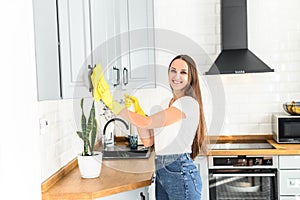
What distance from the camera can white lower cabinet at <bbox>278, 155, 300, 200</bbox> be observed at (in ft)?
11.3

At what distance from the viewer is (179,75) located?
2.70m

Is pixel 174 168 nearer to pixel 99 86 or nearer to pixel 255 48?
pixel 99 86

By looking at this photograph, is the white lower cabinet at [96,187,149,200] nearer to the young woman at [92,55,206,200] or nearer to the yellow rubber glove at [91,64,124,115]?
the young woman at [92,55,206,200]

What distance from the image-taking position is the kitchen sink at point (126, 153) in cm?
308

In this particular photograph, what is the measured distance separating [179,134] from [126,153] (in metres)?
0.74

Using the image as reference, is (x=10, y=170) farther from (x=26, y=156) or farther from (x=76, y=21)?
(x=76, y=21)

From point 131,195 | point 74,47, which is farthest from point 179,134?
point 74,47

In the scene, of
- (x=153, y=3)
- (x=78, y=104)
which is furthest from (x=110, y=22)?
(x=153, y=3)

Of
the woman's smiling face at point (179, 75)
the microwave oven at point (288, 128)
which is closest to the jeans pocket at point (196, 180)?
the woman's smiling face at point (179, 75)

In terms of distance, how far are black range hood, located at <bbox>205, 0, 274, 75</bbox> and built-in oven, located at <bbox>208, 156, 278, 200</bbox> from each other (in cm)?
77

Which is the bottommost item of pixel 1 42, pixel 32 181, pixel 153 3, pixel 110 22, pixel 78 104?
pixel 32 181

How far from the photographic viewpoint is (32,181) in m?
2.01

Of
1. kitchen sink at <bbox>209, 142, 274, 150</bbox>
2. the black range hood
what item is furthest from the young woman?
the black range hood

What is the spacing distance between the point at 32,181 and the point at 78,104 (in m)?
0.87
